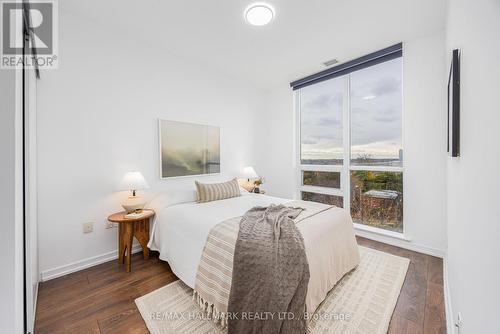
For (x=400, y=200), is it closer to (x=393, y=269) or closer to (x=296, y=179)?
(x=393, y=269)

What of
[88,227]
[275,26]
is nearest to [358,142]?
[275,26]

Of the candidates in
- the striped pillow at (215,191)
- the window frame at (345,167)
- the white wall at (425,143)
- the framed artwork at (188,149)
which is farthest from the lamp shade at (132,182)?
the white wall at (425,143)

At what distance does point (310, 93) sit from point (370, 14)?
68.3 inches

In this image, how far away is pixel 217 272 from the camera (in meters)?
1.51

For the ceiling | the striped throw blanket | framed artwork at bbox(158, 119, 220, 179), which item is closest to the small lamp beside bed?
framed artwork at bbox(158, 119, 220, 179)

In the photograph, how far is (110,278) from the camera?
205 cm

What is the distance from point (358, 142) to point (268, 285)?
277cm

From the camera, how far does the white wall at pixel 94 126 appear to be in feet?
6.74

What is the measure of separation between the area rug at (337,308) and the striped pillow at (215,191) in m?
1.04

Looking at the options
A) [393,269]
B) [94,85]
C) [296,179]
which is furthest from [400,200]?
[94,85]

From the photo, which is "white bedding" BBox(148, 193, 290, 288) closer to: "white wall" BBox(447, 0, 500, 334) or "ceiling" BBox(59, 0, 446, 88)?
"white wall" BBox(447, 0, 500, 334)

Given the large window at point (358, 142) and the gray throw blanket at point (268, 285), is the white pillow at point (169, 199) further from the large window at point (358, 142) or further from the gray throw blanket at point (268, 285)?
the large window at point (358, 142)

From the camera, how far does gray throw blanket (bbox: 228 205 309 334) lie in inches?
48.9

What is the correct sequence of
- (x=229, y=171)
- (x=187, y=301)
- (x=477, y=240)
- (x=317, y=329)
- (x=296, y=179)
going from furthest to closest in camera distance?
(x=296, y=179)
(x=229, y=171)
(x=187, y=301)
(x=317, y=329)
(x=477, y=240)
